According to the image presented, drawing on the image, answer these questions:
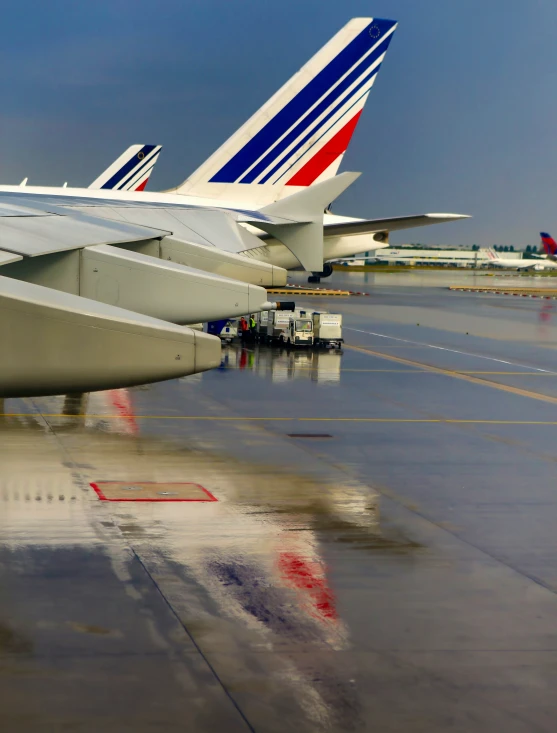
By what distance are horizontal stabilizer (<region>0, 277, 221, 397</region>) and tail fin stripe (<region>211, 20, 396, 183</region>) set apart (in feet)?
90.6

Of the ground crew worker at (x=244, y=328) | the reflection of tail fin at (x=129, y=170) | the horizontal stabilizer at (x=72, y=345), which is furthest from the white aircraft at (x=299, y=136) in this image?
the reflection of tail fin at (x=129, y=170)

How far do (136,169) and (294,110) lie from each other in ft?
161

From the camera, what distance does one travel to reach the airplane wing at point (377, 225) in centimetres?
4072

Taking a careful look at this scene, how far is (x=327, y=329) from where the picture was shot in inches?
1409

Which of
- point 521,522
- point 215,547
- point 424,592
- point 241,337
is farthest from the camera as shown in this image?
point 241,337

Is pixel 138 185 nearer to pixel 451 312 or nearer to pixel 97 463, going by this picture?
pixel 451 312

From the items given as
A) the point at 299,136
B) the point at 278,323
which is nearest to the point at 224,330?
the point at 278,323

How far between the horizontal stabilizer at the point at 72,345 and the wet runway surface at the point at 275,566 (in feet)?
5.88

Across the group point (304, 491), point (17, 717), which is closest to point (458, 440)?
point (304, 491)

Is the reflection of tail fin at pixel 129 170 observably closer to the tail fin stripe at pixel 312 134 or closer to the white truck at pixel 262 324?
the tail fin stripe at pixel 312 134

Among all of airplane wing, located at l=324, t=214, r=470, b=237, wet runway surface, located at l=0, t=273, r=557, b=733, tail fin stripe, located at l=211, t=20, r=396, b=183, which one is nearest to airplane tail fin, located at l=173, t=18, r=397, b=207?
tail fin stripe, located at l=211, t=20, r=396, b=183

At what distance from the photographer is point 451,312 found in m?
58.5

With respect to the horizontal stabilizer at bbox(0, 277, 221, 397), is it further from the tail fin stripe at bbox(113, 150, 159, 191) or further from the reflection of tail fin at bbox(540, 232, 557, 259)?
the reflection of tail fin at bbox(540, 232, 557, 259)

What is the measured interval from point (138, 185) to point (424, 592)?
264 feet
